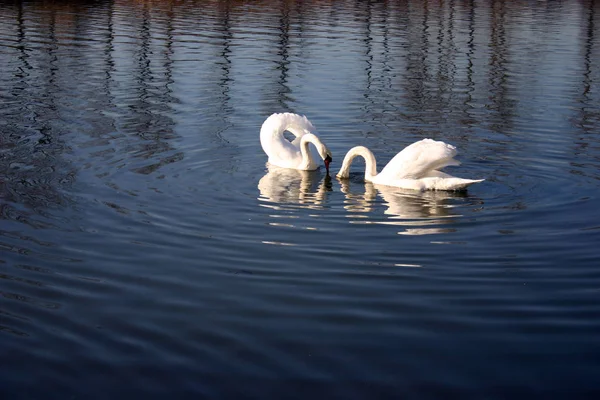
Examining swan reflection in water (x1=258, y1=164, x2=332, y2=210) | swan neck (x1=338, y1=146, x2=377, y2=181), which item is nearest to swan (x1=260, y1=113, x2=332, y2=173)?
swan reflection in water (x1=258, y1=164, x2=332, y2=210)

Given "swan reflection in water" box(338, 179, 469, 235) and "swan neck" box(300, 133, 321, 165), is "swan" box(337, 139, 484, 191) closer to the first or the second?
"swan reflection in water" box(338, 179, 469, 235)

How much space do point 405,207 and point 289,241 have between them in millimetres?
2235

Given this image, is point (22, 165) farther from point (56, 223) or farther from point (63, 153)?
point (56, 223)

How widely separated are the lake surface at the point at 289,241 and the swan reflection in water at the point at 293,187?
0.07m

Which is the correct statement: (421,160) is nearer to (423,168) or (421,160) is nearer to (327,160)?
(423,168)

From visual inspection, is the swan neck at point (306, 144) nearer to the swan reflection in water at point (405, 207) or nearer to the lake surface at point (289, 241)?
the lake surface at point (289, 241)

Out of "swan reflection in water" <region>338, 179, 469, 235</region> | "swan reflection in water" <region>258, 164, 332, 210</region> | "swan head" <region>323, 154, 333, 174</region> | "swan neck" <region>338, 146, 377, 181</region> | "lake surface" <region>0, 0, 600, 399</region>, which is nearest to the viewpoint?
"lake surface" <region>0, 0, 600, 399</region>

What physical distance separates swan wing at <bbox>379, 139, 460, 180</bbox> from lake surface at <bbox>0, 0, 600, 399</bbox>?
0.28m

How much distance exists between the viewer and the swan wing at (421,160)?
40.5ft

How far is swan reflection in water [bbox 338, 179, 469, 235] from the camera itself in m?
10.8

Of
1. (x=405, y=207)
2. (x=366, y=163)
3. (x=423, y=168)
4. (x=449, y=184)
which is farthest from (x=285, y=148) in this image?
(x=405, y=207)

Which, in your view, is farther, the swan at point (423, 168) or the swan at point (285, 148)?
the swan at point (285, 148)

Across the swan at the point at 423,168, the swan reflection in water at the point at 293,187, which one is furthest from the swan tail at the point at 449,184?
the swan reflection in water at the point at 293,187

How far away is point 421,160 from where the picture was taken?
12.4 m
